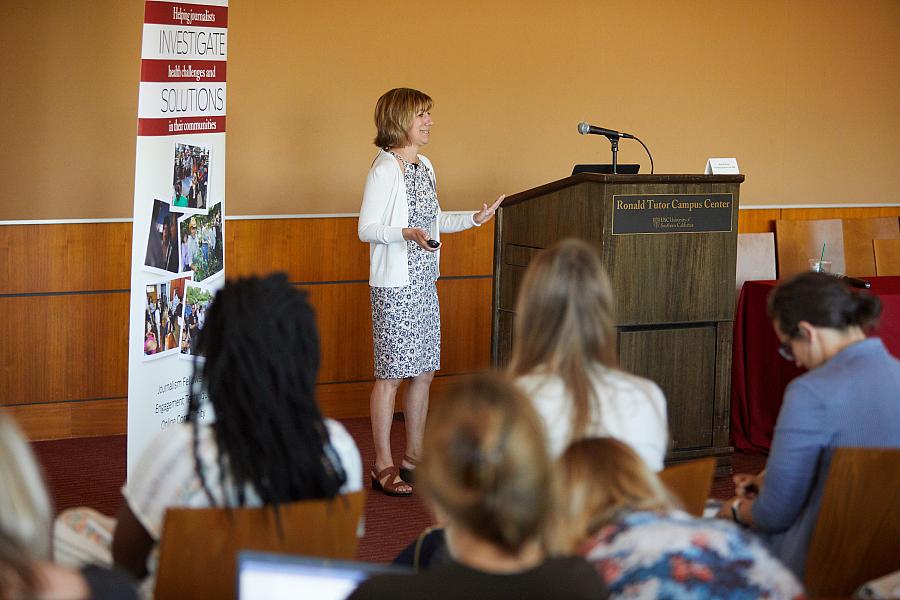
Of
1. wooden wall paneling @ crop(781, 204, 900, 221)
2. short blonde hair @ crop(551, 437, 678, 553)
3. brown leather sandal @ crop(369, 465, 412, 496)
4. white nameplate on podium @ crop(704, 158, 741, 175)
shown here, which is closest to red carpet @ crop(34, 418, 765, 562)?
brown leather sandal @ crop(369, 465, 412, 496)

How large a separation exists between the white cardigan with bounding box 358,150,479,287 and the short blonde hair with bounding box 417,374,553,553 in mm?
2887

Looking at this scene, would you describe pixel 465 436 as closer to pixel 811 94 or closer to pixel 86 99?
pixel 86 99

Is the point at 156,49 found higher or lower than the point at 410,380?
higher

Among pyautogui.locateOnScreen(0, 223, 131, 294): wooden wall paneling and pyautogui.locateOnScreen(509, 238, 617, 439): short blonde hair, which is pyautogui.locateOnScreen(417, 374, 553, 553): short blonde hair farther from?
pyautogui.locateOnScreen(0, 223, 131, 294): wooden wall paneling

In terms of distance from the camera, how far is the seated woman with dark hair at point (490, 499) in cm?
130

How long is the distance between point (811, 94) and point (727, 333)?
3236 millimetres

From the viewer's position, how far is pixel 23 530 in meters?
1.28

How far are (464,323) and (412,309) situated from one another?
1773 millimetres

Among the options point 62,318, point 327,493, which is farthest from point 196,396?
point 62,318

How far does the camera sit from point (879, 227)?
6773mm

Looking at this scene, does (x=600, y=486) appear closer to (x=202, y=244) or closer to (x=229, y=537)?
(x=229, y=537)

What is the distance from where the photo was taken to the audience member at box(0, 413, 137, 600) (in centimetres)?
127

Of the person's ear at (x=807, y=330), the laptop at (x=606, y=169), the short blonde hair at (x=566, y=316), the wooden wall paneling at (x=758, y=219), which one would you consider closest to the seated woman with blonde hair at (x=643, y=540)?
the short blonde hair at (x=566, y=316)

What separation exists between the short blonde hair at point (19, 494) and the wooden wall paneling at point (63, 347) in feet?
13.3
